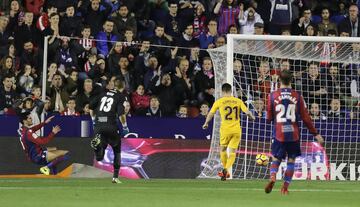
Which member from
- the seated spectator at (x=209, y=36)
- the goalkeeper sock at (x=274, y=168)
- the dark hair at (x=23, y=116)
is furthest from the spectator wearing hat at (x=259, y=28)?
the goalkeeper sock at (x=274, y=168)

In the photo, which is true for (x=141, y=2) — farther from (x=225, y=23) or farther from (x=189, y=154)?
(x=189, y=154)

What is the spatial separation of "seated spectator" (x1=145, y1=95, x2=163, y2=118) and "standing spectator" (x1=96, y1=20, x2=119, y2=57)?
186cm

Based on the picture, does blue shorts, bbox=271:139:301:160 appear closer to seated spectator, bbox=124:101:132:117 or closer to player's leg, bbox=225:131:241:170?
player's leg, bbox=225:131:241:170

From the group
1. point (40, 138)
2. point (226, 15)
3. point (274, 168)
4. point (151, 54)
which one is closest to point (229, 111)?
point (40, 138)

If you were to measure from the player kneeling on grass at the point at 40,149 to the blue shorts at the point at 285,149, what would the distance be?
24.7ft

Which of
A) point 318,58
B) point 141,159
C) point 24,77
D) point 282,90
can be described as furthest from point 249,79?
point 282,90

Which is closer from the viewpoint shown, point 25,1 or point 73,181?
point 73,181

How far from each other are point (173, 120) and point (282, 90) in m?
7.64

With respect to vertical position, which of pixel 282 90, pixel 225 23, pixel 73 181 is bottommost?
pixel 73 181

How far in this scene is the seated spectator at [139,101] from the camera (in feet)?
80.8

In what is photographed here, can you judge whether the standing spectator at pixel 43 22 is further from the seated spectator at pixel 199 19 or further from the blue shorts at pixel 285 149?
the blue shorts at pixel 285 149

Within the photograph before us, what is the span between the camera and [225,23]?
2722cm

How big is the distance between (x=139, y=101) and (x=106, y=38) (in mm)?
2120

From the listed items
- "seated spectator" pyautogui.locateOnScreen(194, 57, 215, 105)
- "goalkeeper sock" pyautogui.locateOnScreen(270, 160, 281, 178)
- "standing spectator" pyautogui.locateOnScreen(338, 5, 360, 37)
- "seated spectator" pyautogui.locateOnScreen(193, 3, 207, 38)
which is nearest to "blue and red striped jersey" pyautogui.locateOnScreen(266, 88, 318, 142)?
"goalkeeper sock" pyautogui.locateOnScreen(270, 160, 281, 178)
